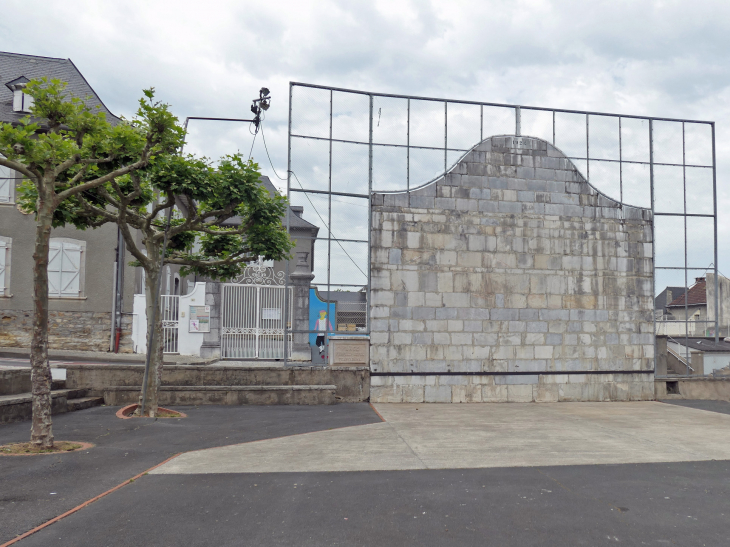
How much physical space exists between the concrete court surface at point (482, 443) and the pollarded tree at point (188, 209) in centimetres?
340

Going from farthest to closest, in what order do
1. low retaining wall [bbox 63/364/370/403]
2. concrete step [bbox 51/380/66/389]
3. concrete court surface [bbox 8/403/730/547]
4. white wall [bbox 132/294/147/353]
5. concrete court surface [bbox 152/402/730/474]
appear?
white wall [bbox 132/294/147/353]
low retaining wall [bbox 63/364/370/403]
concrete step [bbox 51/380/66/389]
concrete court surface [bbox 152/402/730/474]
concrete court surface [bbox 8/403/730/547]

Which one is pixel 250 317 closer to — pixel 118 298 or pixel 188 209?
pixel 118 298

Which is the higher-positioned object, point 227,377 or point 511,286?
point 511,286

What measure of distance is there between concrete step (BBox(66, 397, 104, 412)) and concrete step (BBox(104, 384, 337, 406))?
0.13 meters

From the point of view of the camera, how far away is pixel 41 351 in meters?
6.48

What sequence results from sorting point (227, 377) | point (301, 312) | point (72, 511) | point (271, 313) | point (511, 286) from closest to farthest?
point (72, 511)
point (227, 377)
point (511, 286)
point (271, 313)
point (301, 312)

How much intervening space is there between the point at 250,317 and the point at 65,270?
670 cm

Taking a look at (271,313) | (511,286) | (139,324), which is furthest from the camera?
(139,324)

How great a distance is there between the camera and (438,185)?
39.1 feet

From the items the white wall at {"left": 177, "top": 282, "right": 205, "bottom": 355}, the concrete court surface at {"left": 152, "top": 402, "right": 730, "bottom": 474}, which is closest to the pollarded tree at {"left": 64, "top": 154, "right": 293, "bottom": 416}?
the concrete court surface at {"left": 152, "top": 402, "right": 730, "bottom": 474}

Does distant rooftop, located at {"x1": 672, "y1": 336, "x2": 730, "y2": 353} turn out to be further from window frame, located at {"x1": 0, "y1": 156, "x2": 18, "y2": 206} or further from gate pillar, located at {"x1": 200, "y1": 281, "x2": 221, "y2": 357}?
window frame, located at {"x1": 0, "y1": 156, "x2": 18, "y2": 206}

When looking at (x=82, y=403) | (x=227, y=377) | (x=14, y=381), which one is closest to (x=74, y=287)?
(x=14, y=381)

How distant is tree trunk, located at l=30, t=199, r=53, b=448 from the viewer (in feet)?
21.0

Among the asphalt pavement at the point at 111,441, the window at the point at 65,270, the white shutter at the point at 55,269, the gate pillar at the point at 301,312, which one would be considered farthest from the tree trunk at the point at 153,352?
the white shutter at the point at 55,269
